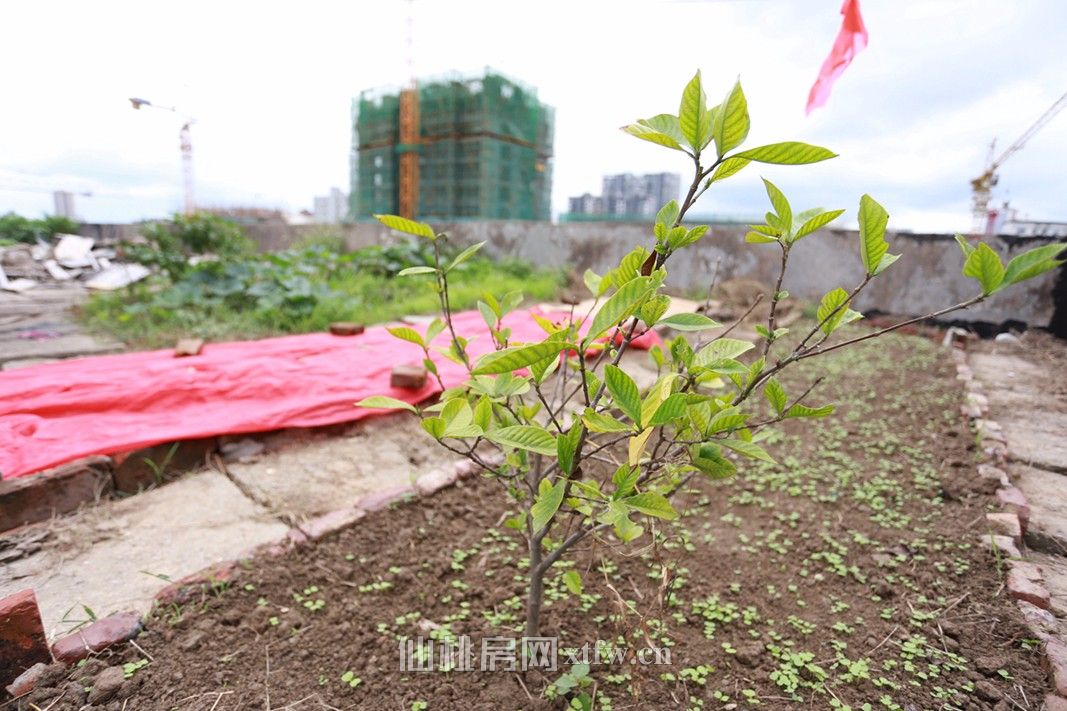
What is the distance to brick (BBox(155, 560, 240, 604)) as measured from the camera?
1370mm

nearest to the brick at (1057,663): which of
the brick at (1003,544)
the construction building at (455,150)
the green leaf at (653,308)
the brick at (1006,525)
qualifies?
the brick at (1003,544)

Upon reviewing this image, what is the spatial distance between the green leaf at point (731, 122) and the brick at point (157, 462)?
231 centimetres

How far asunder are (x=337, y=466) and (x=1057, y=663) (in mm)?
2265

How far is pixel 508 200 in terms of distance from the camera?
12.9m

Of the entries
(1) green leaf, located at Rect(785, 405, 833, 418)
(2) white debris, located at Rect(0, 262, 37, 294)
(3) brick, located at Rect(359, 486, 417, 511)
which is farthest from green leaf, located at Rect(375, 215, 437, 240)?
(2) white debris, located at Rect(0, 262, 37, 294)

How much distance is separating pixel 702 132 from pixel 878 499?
1906 millimetres

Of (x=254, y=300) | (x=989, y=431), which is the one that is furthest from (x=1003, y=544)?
(x=254, y=300)

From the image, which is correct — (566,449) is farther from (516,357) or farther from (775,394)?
(775,394)

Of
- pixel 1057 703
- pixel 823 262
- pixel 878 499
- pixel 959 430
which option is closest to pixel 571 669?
pixel 1057 703

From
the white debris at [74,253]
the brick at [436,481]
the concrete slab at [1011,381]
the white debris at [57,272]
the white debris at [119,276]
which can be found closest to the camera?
the brick at [436,481]

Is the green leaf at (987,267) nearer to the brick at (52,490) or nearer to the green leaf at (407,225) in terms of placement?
the green leaf at (407,225)

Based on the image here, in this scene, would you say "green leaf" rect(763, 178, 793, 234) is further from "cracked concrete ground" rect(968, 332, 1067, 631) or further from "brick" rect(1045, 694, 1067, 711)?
"cracked concrete ground" rect(968, 332, 1067, 631)

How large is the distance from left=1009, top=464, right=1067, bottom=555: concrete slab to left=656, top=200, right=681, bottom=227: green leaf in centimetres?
184

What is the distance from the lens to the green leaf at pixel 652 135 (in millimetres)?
775
